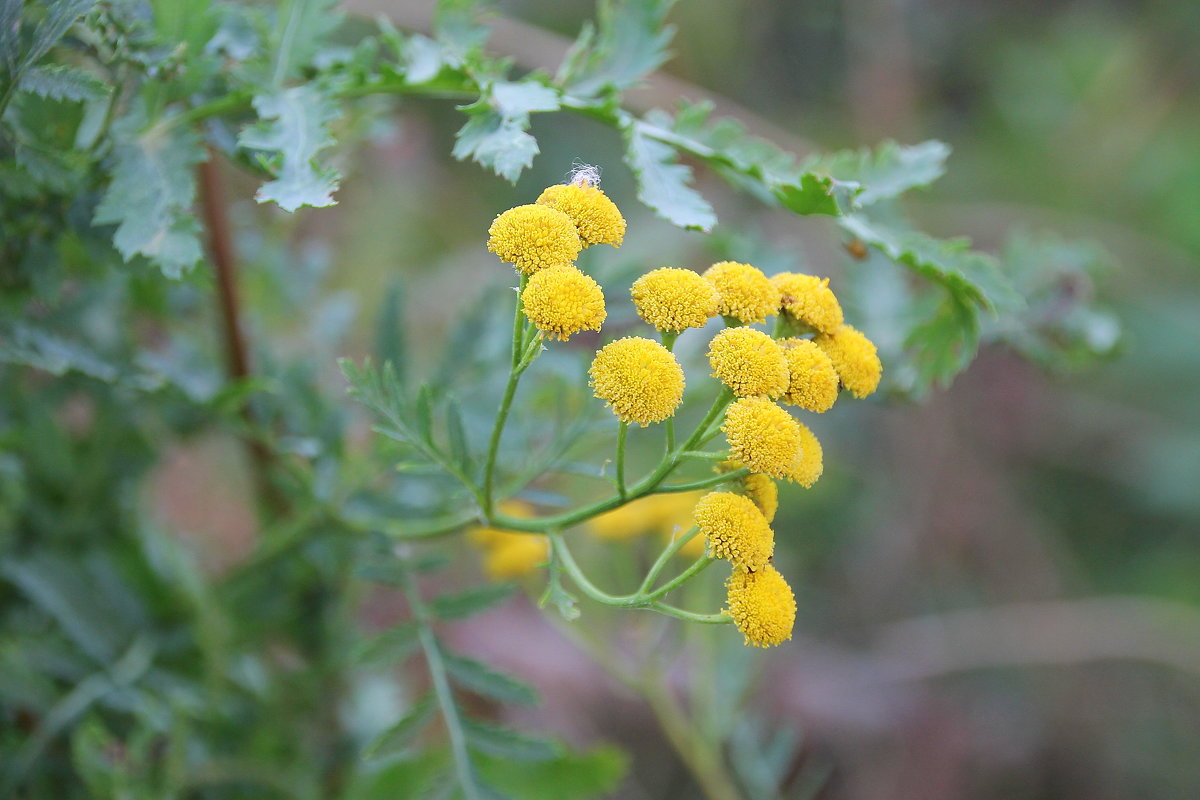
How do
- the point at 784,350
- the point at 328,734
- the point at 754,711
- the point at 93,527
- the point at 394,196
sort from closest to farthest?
the point at 784,350
the point at 93,527
the point at 328,734
the point at 754,711
the point at 394,196

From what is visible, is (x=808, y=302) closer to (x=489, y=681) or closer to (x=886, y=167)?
(x=886, y=167)

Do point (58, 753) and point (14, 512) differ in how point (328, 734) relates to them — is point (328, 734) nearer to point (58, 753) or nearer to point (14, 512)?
point (58, 753)

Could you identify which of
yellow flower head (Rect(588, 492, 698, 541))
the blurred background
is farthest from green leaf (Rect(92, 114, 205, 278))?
yellow flower head (Rect(588, 492, 698, 541))

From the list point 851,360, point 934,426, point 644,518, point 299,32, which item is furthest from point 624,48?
point 934,426

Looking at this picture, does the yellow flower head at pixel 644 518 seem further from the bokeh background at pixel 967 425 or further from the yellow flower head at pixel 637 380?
the yellow flower head at pixel 637 380

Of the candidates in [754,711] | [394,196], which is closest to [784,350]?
[754,711]

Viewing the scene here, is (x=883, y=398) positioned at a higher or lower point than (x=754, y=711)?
higher

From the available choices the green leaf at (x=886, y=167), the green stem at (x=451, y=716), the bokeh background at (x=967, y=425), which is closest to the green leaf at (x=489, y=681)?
the green stem at (x=451, y=716)
